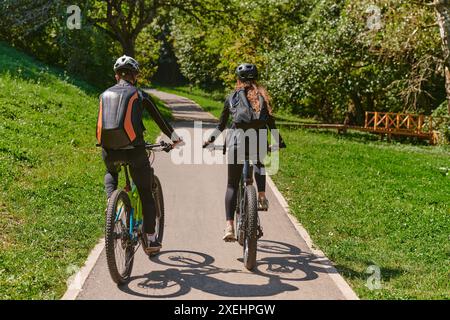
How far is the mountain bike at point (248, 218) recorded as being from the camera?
238 inches

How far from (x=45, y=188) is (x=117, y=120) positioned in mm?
4114

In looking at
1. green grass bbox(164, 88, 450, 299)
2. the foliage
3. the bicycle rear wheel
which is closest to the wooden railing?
the foliage

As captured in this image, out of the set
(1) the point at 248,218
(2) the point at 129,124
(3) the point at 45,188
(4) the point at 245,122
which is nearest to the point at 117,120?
(2) the point at 129,124

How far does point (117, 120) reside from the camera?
5.45 meters

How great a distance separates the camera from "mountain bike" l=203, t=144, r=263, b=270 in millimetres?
6039

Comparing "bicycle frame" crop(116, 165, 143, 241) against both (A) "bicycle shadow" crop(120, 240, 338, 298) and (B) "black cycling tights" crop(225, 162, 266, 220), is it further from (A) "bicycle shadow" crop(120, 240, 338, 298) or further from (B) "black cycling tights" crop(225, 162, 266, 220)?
(B) "black cycling tights" crop(225, 162, 266, 220)

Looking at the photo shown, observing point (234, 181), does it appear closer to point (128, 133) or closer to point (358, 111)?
point (128, 133)

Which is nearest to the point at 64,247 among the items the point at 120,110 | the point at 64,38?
the point at 120,110

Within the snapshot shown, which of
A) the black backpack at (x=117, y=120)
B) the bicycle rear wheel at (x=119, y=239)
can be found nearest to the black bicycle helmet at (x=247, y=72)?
the black backpack at (x=117, y=120)

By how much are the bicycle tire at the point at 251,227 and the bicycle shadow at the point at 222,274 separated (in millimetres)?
173

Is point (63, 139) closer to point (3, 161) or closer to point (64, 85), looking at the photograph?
point (3, 161)

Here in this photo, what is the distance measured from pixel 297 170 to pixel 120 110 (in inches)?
303

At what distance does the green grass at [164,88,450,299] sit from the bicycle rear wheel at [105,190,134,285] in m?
2.34

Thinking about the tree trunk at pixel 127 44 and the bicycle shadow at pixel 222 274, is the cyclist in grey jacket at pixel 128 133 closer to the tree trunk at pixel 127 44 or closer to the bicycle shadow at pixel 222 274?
the bicycle shadow at pixel 222 274
